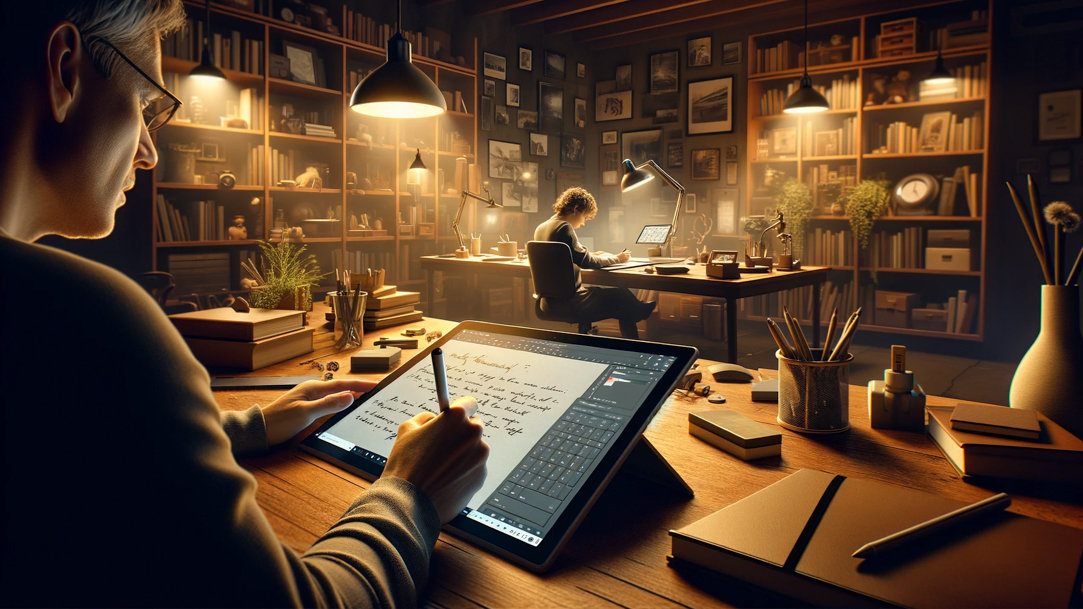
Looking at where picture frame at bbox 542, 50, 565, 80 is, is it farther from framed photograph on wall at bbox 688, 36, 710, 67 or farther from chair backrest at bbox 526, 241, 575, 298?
chair backrest at bbox 526, 241, 575, 298

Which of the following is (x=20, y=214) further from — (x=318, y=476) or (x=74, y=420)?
(x=318, y=476)

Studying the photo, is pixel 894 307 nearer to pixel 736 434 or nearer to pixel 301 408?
pixel 736 434

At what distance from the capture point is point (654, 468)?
2.75 ft

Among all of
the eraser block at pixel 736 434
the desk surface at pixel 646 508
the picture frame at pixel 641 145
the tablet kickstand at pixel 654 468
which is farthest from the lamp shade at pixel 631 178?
the tablet kickstand at pixel 654 468

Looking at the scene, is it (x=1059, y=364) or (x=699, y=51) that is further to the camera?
(x=699, y=51)

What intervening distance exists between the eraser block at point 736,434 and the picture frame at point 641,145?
23.1ft

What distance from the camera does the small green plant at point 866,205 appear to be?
19.2 ft

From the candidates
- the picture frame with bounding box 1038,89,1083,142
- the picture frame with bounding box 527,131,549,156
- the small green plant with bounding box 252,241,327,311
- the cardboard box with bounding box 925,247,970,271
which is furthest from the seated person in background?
the picture frame with bounding box 1038,89,1083,142

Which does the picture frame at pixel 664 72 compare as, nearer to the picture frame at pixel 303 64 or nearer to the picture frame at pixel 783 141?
the picture frame at pixel 783 141

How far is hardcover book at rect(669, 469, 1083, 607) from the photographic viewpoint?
544mm

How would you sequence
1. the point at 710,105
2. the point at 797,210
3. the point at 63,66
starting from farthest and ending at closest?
the point at 710,105 < the point at 797,210 < the point at 63,66

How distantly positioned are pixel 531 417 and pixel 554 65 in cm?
758

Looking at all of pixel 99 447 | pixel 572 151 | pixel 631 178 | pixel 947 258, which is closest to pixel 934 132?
pixel 947 258

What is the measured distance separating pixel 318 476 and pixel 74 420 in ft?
1.74
